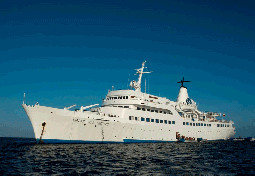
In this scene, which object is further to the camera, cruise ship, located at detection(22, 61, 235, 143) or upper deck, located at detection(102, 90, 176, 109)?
upper deck, located at detection(102, 90, 176, 109)

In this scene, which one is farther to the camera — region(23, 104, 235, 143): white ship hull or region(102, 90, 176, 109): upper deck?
region(102, 90, 176, 109): upper deck

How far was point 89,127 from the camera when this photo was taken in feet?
105

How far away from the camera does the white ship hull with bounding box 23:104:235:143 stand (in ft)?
97.0

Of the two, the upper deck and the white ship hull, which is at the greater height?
the upper deck

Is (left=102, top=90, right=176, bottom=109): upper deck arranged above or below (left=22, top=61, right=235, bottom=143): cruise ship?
above

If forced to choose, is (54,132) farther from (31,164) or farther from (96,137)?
(31,164)

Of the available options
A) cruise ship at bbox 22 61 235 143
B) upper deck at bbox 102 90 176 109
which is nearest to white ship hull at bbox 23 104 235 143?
cruise ship at bbox 22 61 235 143

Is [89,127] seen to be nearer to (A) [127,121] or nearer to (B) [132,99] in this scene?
(A) [127,121]

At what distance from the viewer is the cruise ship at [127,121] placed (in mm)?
29859

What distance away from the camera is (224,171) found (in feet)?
47.4

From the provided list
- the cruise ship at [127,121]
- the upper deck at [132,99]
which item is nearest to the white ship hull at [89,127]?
the cruise ship at [127,121]

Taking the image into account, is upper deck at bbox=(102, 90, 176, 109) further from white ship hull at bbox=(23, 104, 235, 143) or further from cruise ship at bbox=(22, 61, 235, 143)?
white ship hull at bbox=(23, 104, 235, 143)

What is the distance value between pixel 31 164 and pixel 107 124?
1863cm

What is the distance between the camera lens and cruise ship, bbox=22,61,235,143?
29.9 meters
